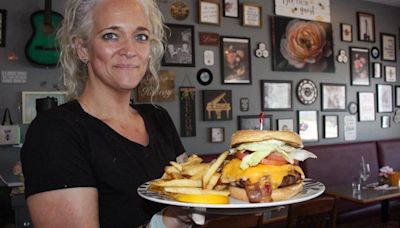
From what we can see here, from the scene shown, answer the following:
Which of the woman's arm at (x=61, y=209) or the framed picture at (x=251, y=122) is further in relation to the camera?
the framed picture at (x=251, y=122)

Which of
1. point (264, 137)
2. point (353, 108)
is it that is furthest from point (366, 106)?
point (264, 137)

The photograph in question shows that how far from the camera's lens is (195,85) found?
4.27 meters

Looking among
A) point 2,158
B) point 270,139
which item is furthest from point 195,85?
point 270,139

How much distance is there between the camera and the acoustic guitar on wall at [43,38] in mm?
3370

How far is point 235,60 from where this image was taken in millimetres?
4520

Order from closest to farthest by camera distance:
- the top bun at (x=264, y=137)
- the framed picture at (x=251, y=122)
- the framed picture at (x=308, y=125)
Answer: the top bun at (x=264, y=137) < the framed picture at (x=251, y=122) < the framed picture at (x=308, y=125)

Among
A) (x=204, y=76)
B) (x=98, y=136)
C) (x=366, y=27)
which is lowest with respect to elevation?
(x=98, y=136)

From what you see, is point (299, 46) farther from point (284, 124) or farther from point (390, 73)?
point (390, 73)

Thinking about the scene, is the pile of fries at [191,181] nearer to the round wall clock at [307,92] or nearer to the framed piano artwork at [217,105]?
the framed piano artwork at [217,105]

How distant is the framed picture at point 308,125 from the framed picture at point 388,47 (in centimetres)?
181

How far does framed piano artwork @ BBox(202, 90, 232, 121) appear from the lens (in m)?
4.30

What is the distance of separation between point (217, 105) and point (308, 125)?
150 cm

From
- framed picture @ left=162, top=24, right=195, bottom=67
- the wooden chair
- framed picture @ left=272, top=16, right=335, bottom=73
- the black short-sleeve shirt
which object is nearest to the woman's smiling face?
the black short-sleeve shirt

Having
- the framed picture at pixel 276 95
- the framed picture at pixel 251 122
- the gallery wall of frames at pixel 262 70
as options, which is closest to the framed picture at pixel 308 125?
the gallery wall of frames at pixel 262 70
